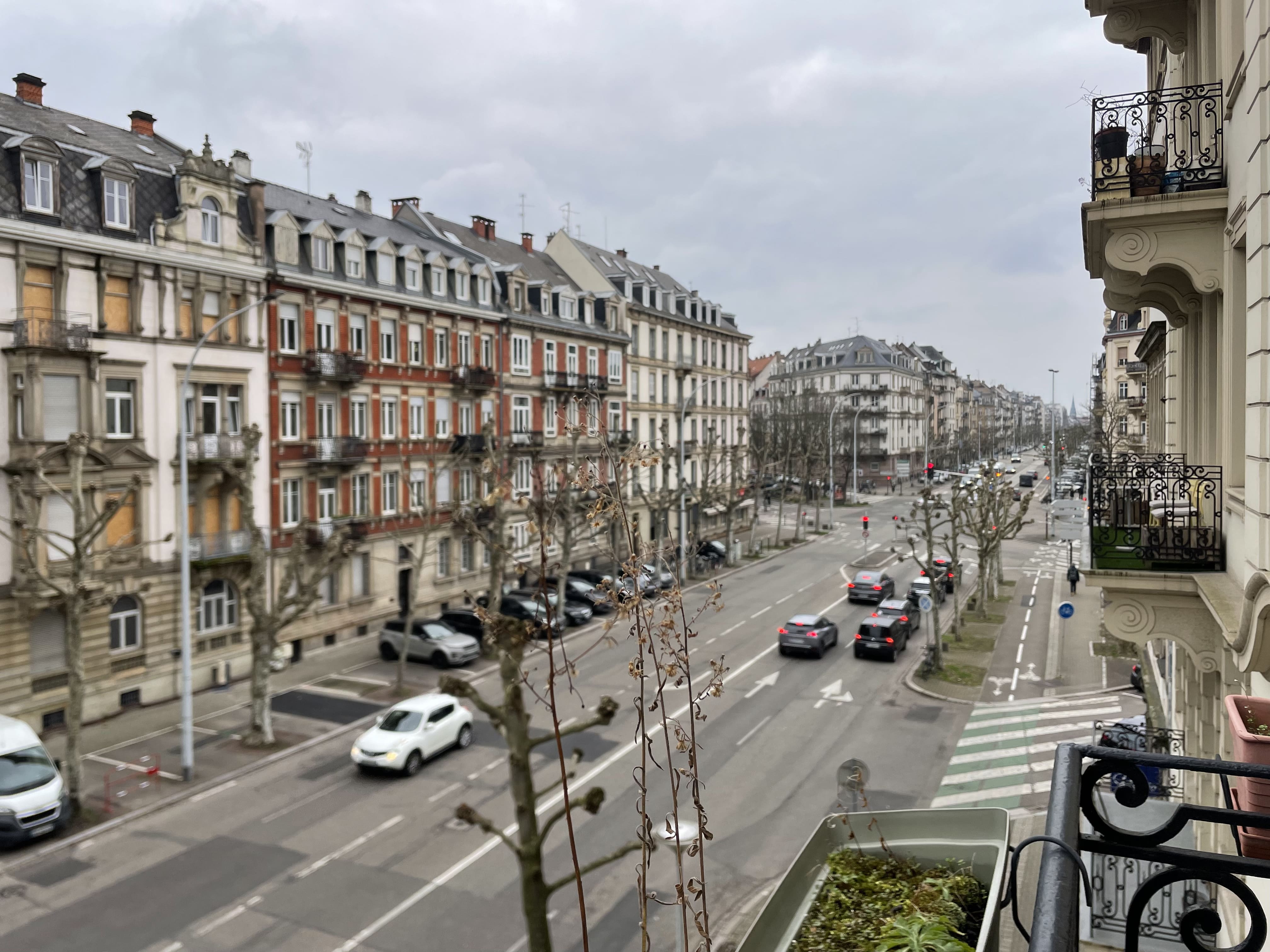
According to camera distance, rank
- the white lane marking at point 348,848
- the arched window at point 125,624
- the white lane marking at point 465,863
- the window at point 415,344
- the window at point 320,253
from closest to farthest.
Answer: the white lane marking at point 465,863 < the white lane marking at point 348,848 < the arched window at point 125,624 < the window at point 320,253 < the window at point 415,344

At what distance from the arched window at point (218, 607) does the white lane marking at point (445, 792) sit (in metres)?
11.9

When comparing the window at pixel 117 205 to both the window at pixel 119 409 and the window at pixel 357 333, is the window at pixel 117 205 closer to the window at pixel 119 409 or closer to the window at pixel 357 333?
the window at pixel 119 409

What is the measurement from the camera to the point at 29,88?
1046 inches

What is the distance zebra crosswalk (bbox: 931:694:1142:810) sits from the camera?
18.1 meters

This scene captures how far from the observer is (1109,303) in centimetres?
1076

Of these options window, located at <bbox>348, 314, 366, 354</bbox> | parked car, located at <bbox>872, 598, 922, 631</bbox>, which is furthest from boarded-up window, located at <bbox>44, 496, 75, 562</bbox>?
parked car, located at <bbox>872, 598, 922, 631</bbox>

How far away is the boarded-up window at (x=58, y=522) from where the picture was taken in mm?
22453

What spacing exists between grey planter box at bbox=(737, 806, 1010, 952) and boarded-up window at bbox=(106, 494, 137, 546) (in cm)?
2331

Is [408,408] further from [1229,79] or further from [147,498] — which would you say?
[1229,79]

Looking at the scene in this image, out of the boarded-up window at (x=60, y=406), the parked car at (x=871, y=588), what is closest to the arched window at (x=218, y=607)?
the boarded-up window at (x=60, y=406)

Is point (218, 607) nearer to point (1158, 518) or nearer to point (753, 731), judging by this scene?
point (753, 731)

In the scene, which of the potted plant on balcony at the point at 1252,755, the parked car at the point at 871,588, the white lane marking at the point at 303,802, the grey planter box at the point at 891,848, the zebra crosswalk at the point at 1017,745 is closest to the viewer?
the potted plant on balcony at the point at 1252,755

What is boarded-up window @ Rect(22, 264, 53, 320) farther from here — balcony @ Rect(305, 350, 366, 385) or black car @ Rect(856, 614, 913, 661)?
black car @ Rect(856, 614, 913, 661)

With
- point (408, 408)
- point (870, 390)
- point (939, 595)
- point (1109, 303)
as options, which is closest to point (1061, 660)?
point (939, 595)
